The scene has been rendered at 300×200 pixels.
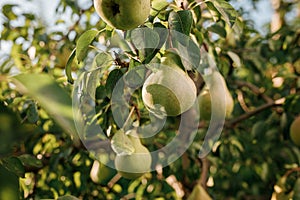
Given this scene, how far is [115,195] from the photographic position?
6.09 ft

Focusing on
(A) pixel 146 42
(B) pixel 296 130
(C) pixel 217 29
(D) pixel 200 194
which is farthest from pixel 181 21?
(B) pixel 296 130

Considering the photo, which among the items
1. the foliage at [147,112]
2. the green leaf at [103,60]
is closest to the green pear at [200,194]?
the foliage at [147,112]

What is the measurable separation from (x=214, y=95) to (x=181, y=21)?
2.20 feet

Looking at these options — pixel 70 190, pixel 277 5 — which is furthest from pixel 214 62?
pixel 277 5

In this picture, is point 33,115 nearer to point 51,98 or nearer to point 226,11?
point 226,11

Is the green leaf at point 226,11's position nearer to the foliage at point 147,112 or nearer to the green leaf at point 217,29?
the foliage at point 147,112

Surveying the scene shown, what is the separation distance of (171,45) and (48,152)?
97 cm

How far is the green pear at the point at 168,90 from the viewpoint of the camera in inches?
35.4

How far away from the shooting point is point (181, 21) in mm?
799

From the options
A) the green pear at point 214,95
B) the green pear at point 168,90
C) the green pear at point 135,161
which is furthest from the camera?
the green pear at point 214,95

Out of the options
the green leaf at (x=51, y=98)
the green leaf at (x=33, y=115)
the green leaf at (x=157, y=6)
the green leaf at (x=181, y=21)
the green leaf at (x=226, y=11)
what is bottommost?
the green leaf at (x=33, y=115)

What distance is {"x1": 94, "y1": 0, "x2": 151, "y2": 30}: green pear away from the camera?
79cm

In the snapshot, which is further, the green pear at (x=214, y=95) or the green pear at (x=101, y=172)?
the green pear at (x=101, y=172)

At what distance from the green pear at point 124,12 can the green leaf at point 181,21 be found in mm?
47
